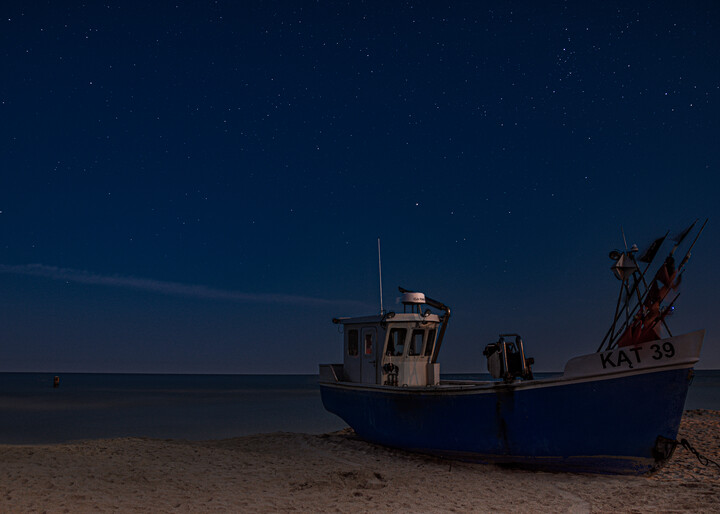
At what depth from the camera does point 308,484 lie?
9266 millimetres

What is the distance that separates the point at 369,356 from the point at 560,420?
581cm

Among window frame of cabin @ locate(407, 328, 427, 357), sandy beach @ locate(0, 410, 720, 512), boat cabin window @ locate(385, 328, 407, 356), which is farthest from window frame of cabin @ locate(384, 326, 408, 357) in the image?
sandy beach @ locate(0, 410, 720, 512)

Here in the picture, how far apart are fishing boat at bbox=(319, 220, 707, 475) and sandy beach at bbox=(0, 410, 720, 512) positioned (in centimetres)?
46

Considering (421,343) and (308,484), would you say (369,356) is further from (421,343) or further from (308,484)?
(308,484)

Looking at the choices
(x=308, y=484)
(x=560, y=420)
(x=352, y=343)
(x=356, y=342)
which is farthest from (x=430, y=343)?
(x=308, y=484)

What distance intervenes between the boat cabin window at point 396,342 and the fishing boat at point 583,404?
4.63ft

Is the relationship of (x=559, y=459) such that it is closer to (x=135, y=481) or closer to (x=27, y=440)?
(x=135, y=481)

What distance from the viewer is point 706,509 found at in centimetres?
764

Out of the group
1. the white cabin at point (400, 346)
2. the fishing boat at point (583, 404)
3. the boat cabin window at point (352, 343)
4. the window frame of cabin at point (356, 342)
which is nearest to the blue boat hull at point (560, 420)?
the fishing boat at point (583, 404)

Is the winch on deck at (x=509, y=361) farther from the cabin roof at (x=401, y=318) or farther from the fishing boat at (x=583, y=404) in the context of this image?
the cabin roof at (x=401, y=318)

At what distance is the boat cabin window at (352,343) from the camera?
14781 mm

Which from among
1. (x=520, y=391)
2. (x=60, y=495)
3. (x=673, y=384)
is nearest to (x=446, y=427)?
(x=520, y=391)

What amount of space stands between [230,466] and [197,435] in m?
14.1

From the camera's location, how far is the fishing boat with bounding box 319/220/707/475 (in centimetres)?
883
